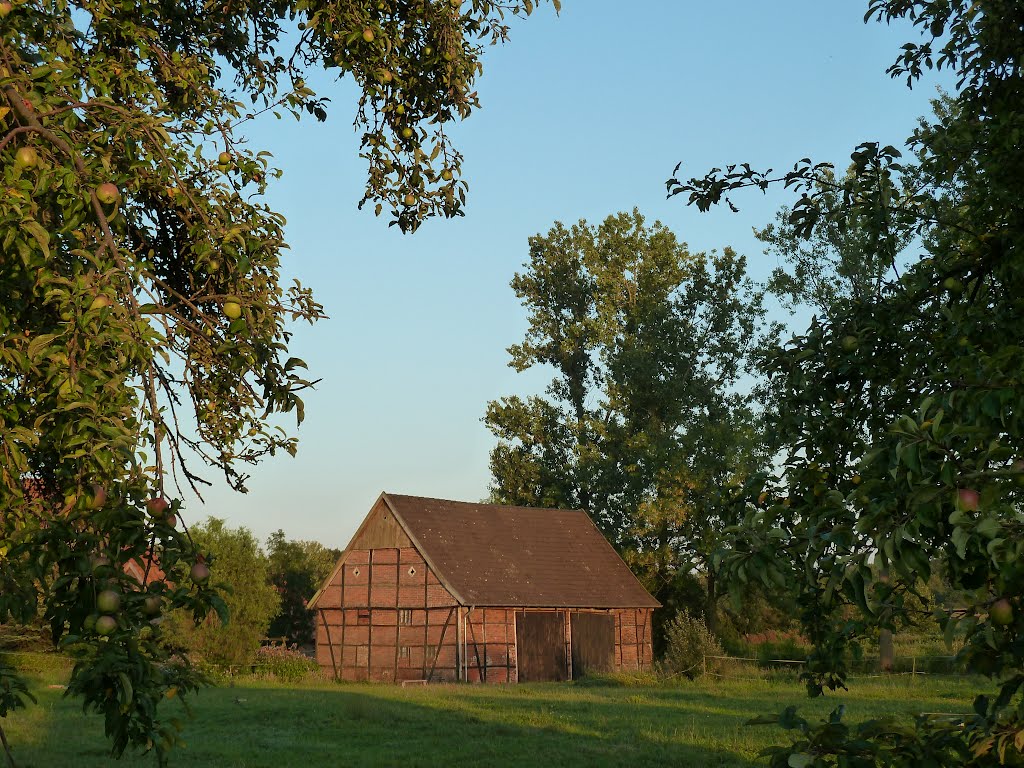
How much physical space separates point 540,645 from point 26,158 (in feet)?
107

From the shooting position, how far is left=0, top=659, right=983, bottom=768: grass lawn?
14.3 meters

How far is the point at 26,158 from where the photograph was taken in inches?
144

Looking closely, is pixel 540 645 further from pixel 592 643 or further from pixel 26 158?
pixel 26 158

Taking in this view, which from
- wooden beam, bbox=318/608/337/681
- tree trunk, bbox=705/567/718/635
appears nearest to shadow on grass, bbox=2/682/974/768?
wooden beam, bbox=318/608/337/681

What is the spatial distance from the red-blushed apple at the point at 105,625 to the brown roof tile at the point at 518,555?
97.6 ft

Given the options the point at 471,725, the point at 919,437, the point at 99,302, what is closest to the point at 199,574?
the point at 99,302

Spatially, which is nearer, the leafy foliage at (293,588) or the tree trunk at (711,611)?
the tree trunk at (711,611)

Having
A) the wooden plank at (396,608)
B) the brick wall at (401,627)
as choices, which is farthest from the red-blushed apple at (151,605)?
the wooden plank at (396,608)

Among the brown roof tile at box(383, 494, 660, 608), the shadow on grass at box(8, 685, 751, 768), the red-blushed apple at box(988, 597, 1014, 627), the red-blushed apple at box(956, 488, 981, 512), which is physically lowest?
the shadow on grass at box(8, 685, 751, 768)

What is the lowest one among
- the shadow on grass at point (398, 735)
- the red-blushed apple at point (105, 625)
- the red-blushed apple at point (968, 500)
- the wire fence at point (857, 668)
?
the shadow on grass at point (398, 735)

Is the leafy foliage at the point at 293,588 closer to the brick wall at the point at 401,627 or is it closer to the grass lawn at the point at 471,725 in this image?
the brick wall at the point at 401,627

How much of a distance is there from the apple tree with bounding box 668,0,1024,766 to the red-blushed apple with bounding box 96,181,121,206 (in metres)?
2.58

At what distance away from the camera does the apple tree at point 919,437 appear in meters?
2.80

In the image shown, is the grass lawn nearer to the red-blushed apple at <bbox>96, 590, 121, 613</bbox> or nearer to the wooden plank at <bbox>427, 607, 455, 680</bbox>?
the wooden plank at <bbox>427, 607, 455, 680</bbox>
